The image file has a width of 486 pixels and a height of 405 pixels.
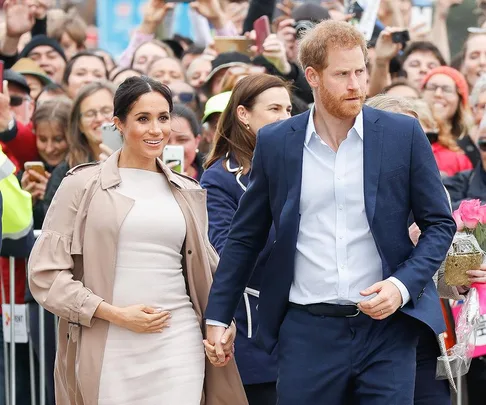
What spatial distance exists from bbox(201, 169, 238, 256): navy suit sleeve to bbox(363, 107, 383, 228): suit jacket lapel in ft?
4.07

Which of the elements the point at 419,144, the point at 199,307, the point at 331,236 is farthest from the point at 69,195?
the point at 419,144

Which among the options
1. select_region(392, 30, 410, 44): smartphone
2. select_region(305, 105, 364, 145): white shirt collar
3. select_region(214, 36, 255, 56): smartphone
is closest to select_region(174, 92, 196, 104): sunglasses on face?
select_region(214, 36, 255, 56): smartphone

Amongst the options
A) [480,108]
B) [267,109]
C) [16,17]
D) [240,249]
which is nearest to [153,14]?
[16,17]

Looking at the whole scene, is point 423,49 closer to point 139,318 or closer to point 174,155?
point 174,155

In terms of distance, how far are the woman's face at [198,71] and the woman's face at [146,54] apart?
34 cm

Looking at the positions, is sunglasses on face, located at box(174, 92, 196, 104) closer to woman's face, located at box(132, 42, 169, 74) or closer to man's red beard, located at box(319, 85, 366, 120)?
woman's face, located at box(132, 42, 169, 74)

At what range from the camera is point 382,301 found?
4699mm

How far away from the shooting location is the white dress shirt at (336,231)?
16.2 ft

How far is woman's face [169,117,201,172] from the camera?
26.1ft

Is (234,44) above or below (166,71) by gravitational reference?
above

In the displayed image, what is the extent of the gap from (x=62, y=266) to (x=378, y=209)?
1490 mm

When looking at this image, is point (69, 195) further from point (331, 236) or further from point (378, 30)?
point (378, 30)

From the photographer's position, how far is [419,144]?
501cm

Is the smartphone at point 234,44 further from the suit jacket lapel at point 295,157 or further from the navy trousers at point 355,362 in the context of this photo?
the navy trousers at point 355,362
